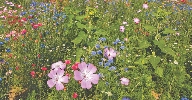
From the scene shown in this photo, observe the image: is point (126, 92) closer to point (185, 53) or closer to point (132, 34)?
point (185, 53)

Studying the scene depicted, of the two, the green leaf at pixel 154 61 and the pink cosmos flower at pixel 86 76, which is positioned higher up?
the pink cosmos flower at pixel 86 76

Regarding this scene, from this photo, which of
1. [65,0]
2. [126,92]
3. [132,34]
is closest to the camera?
[126,92]

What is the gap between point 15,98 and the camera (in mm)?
3518

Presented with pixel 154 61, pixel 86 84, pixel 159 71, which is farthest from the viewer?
pixel 154 61

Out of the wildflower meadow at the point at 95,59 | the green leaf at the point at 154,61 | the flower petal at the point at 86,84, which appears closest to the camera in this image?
the flower petal at the point at 86,84

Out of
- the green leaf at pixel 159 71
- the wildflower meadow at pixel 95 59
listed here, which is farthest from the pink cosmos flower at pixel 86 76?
the green leaf at pixel 159 71

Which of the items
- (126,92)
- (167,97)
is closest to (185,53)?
(167,97)

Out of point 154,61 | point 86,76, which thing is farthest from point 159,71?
point 86,76

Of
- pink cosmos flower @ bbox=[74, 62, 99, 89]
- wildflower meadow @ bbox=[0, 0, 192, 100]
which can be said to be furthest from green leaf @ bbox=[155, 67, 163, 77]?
pink cosmos flower @ bbox=[74, 62, 99, 89]

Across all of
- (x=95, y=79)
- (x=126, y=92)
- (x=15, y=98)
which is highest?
(x=95, y=79)

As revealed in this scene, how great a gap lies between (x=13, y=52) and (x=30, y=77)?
2.50ft

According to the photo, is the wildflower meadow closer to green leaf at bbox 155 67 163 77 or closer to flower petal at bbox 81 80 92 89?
green leaf at bbox 155 67 163 77

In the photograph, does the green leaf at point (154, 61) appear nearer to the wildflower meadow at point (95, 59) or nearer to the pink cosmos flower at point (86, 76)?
the wildflower meadow at point (95, 59)

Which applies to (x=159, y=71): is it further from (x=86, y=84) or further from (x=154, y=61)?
(x=86, y=84)
